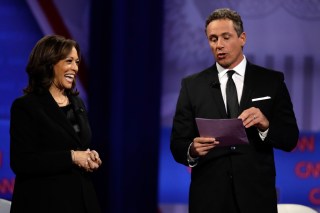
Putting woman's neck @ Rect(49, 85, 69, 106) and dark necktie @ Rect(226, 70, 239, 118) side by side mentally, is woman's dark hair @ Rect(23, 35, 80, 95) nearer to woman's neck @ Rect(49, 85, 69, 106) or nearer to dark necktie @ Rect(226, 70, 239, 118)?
woman's neck @ Rect(49, 85, 69, 106)

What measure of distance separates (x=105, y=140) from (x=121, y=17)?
851 millimetres

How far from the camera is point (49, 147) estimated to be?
2.44m

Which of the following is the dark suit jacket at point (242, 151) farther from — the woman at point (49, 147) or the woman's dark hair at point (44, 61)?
the woman's dark hair at point (44, 61)

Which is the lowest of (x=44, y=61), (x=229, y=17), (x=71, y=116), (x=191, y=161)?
(x=191, y=161)

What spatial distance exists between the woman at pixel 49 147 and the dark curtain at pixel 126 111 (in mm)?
1279

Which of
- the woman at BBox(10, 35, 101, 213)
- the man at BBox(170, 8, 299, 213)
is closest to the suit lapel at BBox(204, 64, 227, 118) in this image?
the man at BBox(170, 8, 299, 213)

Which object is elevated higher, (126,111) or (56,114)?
(126,111)

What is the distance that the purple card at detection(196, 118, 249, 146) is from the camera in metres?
2.34

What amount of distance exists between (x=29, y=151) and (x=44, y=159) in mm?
73

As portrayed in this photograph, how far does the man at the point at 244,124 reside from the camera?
2.51 meters

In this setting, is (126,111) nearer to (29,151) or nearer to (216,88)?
(216,88)

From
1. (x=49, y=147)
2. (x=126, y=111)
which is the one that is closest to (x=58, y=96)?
(x=49, y=147)

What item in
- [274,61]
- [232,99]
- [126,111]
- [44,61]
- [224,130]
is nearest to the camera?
[224,130]

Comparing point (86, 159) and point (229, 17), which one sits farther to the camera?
point (229, 17)
